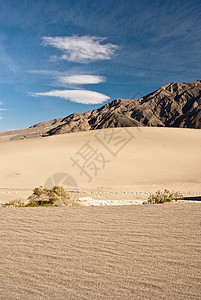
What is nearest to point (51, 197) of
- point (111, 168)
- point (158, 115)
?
point (111, 168)

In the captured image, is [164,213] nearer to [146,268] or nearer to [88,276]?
[146,268]

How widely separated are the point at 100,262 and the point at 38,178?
616 inches

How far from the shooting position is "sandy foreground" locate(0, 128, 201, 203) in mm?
14797

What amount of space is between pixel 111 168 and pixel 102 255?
58.0ft

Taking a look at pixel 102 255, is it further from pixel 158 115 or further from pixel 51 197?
pixel 158 115

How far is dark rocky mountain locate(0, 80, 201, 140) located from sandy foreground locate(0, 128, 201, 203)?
84.0 meters

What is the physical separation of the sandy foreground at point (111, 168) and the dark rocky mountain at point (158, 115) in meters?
84.0

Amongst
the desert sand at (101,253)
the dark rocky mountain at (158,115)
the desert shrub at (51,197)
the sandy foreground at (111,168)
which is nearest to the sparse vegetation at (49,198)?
the desert shrub at (51,197)

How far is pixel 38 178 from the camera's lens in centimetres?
1841

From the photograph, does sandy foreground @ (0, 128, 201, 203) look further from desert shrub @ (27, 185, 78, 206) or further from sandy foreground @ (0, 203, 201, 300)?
sandy foreground @ (0, 203, 201, 300)

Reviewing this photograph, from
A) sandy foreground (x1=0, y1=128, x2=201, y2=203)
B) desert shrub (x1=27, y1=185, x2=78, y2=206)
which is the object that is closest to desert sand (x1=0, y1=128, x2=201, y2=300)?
desert shrub (x1=27, y1=185, x2=78, y2=206)

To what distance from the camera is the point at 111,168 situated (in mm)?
21312

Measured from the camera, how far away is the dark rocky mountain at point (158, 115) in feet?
393

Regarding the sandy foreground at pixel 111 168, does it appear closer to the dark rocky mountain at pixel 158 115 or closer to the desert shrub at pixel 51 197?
the desert shrub at pixel 51 197
